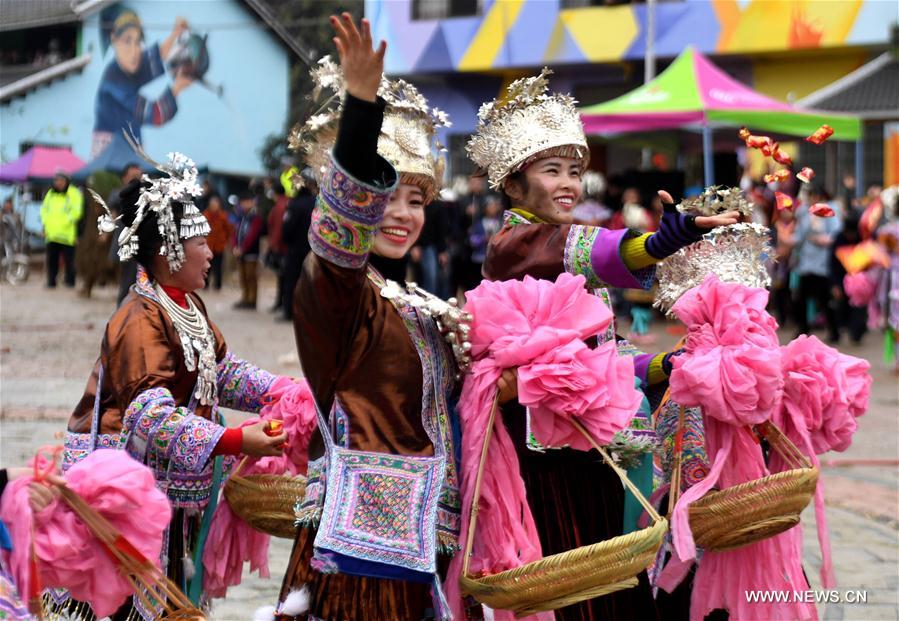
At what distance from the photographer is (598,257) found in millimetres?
3459

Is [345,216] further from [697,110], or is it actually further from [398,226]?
[697,110]

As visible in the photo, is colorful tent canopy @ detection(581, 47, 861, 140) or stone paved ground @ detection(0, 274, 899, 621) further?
colorful tent canopy @ detection(581, 47, 861, 140)

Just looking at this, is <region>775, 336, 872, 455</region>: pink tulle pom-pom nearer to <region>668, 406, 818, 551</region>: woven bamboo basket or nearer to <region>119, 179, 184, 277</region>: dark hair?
<region>668, 406, 818, 551</region>: woven bamboo basket

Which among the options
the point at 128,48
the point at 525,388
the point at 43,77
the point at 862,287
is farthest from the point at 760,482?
the point at 43,77

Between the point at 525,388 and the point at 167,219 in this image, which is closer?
the point at 525,388

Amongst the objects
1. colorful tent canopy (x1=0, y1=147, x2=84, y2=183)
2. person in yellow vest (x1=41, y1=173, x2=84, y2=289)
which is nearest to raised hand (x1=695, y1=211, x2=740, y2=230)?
person in yellow vest (x1=41, y1=173, x2=84, y2=289)

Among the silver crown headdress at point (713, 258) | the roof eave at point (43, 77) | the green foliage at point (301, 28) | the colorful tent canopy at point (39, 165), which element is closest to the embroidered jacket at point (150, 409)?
the silver crown headdress at point (713, 258)

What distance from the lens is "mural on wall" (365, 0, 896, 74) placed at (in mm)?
20172

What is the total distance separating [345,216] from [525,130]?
1.37 meters

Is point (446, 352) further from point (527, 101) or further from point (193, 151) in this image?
point (193, 151)

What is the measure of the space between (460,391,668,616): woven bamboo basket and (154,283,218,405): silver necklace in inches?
48.0

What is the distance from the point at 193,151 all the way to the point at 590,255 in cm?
2679

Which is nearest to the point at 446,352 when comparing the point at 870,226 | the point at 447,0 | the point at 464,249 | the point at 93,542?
the point at 93,542

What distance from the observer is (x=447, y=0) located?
24.4m
